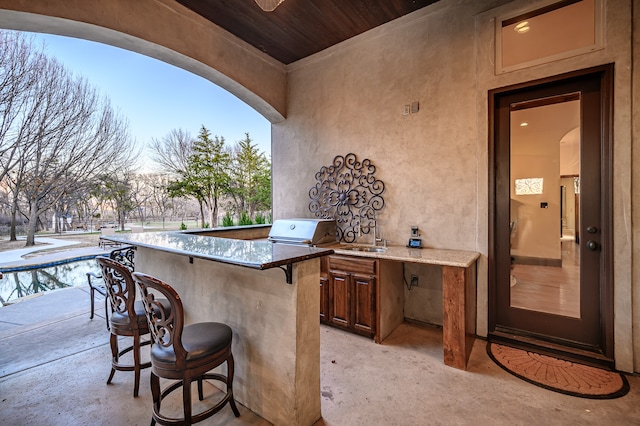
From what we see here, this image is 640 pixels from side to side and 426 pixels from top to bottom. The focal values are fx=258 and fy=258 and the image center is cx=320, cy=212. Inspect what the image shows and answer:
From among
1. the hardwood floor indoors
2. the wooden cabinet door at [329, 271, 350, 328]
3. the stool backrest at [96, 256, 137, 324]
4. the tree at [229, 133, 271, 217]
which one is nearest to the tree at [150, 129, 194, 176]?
the tree at [229, 133, 271, 217]

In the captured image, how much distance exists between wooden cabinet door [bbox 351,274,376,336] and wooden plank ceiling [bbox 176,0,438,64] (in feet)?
9.61

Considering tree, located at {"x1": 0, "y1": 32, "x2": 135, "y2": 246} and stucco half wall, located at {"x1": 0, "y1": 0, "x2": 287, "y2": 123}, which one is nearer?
stucco half wall, located at {"x1": 0, "y1": 0, "x2": 287, "y2": 123}

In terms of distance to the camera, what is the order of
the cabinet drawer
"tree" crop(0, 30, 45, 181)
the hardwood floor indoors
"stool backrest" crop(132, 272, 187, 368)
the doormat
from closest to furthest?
"stool backrest" crop(132, 272, 187, 368) < the doormat < the hardwood floor indoors < the cabinet drawer < "tree" crop(0, 30, 45, 181)

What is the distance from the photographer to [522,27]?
244 cm

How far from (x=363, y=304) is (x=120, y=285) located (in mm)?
2046

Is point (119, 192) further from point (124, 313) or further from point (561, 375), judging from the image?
point (561, 375)

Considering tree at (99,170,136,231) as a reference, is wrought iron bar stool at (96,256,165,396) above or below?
below

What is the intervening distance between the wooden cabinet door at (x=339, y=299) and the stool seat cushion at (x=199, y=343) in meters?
1.46

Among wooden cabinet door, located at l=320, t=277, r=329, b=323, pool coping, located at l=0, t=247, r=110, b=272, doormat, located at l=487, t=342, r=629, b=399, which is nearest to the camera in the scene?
doormat, located at l=487, t=342, r=629, b=399

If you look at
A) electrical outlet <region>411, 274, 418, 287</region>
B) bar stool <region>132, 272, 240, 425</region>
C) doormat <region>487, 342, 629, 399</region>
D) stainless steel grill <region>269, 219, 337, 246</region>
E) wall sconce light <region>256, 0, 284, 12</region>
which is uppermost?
wall sconce light <region>256, 0, 284, 12</region>

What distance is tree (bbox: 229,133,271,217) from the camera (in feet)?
18.9

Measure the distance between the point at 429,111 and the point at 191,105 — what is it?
6802mm

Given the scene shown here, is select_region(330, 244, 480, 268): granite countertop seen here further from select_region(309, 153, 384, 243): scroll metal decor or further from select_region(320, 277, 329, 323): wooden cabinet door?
select_region(309, 153, 384, 243): scroll metal decor

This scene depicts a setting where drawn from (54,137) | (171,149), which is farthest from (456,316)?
(54,137)
